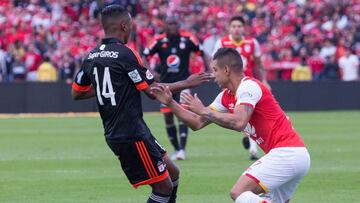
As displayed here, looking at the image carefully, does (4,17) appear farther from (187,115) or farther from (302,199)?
(187,115)

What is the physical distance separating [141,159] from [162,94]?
2.74 ft

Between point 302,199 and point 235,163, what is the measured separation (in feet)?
13.5

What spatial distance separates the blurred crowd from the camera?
31.5 meters

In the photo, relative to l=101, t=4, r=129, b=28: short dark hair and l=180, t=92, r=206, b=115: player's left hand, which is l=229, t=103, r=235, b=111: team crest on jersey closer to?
l=180, t=92, r=206, b=115: player's left hand

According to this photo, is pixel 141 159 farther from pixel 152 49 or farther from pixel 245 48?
pixel 152 49

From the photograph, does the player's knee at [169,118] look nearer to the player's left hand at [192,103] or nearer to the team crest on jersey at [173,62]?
the team crest on jersey at [173,62]

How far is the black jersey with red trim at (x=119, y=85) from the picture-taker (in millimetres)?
8836

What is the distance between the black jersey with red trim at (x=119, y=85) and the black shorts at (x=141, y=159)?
77 millimetres

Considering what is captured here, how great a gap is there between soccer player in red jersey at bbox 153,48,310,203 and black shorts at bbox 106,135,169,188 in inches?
19.5

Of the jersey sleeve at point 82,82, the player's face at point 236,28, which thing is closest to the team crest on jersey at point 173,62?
the player's face at point 236,28

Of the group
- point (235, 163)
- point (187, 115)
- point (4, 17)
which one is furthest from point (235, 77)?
point (4, 17)

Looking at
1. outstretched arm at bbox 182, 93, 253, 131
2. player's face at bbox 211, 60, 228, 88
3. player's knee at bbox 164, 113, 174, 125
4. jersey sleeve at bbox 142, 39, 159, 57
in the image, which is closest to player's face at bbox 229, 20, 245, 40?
jersey sleeve at bbox 142, 39, 159, 57

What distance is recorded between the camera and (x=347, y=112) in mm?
31781

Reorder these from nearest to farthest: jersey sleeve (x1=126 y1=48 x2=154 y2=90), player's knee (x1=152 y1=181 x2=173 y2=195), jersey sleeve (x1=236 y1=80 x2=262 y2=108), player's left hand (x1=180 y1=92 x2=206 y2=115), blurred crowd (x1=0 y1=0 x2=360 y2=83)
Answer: player's left hand (x1=180 y1=92 x2=206 y2=115), jersey sleeve (x1=236 y1=80 x2=262 y2=108), jersey sleeve (x1=126 y1=48 x2=154 y2=90), player's knee (x1=152 y1=181 x2=173 y2=195), blurred crowd (x1=0 y1=0 x2=360 y2=83)
